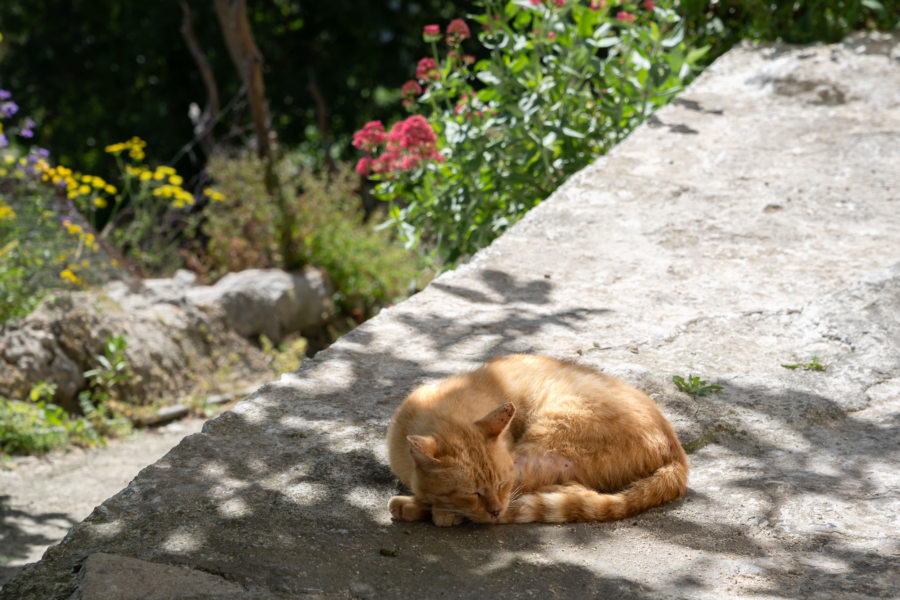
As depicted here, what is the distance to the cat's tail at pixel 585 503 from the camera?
2.41 m

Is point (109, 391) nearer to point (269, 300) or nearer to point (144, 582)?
point (269, 300)

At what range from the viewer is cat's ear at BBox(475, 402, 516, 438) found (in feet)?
7.84

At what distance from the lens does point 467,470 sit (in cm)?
234

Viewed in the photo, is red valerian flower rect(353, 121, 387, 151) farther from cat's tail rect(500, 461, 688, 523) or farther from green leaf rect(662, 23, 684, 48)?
cat's tail rect(500, 461, 688, 523)

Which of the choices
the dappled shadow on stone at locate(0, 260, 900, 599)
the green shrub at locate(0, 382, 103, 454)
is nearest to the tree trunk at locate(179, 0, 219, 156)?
the green shrub at locate(0, 382, 103, 454)

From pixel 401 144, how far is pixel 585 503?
327 centimetres

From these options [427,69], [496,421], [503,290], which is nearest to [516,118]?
[427,69]

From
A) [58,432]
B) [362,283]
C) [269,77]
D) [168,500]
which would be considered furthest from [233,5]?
[168,500]

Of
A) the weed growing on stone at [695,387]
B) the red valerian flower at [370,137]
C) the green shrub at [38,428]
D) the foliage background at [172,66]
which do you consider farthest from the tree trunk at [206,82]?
the weed growing on stone at [695,387]

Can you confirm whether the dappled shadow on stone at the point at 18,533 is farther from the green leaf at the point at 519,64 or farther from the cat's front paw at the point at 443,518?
the green leaf at the point at 519,64

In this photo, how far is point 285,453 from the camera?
2658mm

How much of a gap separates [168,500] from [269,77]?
10.9 metres

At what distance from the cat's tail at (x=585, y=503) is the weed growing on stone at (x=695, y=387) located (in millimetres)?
671

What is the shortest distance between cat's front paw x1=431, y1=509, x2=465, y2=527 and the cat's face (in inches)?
0.5
